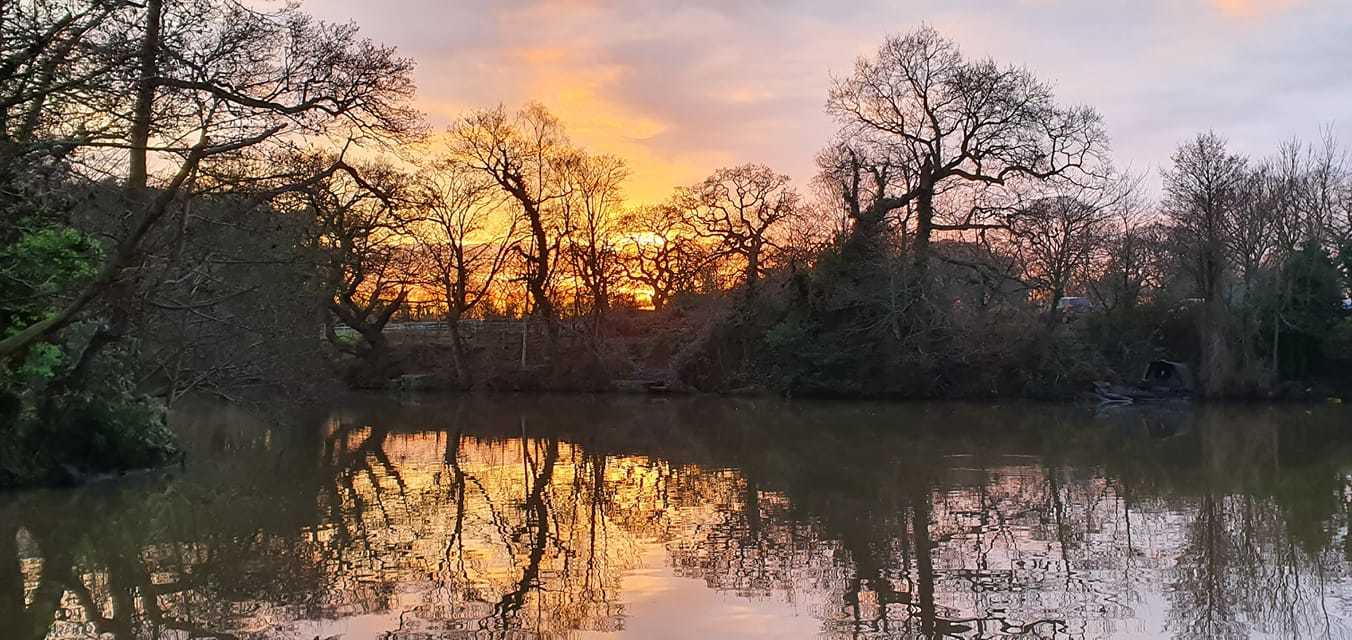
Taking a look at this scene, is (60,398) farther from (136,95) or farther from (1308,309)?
(1308,309)

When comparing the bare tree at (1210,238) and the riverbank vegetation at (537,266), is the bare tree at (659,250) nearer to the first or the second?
the riverbank vegetation at (537,266)

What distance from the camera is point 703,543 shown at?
10.1 m

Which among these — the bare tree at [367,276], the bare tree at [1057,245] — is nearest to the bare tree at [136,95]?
the bare tree at [367,276]

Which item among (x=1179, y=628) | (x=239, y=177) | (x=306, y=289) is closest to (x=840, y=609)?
(x=1179, y=628)

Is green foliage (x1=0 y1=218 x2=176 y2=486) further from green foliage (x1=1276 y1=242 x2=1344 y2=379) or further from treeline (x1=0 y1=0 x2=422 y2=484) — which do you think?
green foliage (x1=1276 y1=242 x2=1344 y2=379)

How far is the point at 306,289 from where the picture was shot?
72.9ft

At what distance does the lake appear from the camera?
7375 millimetres

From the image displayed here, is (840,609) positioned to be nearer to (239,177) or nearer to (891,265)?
(239,177)

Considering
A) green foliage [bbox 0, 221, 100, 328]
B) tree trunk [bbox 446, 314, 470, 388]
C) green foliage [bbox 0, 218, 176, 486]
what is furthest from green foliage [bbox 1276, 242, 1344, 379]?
green foliage [bbox 0, 221, 100, 328]

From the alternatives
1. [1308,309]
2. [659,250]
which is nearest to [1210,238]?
[1308,309]

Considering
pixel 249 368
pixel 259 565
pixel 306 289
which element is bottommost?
pixel 259 565

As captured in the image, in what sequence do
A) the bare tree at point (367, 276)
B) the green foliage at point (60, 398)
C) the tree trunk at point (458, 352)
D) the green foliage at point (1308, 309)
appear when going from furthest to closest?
1. the tree trunk at point (458, 352)
2. the green foliage at point (1308, 309)
3. the bare tree at point (367, 276)
4. the green foliage at point (60, 398)

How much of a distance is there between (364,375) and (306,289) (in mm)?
22179

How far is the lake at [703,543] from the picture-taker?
7375 mm
